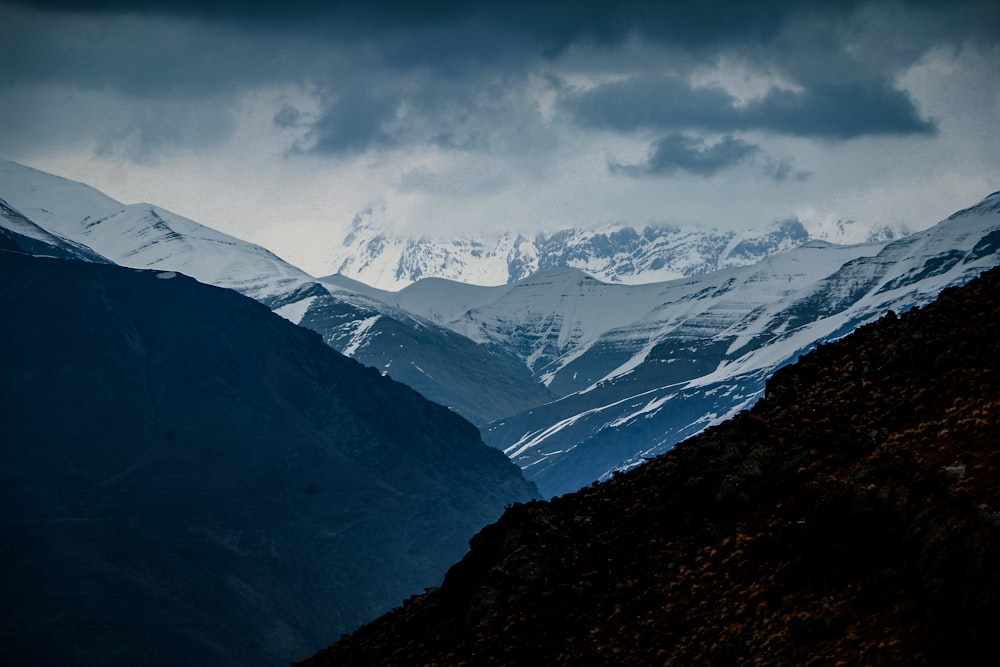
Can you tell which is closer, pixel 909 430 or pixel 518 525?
pixel 909 430

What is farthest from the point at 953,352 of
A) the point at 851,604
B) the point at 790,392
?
the point at 851,604

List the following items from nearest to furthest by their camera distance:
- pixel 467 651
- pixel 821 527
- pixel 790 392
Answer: pixel 821 527, pixel 467 651, pixel 790 392

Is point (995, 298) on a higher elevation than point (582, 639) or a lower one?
higher

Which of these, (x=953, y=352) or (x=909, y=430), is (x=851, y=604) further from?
(x=953, y=352)

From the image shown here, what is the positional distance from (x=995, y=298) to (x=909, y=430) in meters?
7.62

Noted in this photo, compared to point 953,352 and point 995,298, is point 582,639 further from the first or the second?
point 995,298

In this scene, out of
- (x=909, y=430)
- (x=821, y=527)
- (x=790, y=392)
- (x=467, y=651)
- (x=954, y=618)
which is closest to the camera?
(x=954, y=618)

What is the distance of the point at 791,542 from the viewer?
127ft

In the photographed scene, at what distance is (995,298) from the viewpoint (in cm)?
4566

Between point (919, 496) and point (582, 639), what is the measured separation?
10474 mm

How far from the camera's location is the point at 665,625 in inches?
1563

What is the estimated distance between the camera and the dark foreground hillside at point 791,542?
33.8 m

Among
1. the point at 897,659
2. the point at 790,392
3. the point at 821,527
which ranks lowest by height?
the point at 897,659

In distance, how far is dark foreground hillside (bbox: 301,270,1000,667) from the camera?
111ft
